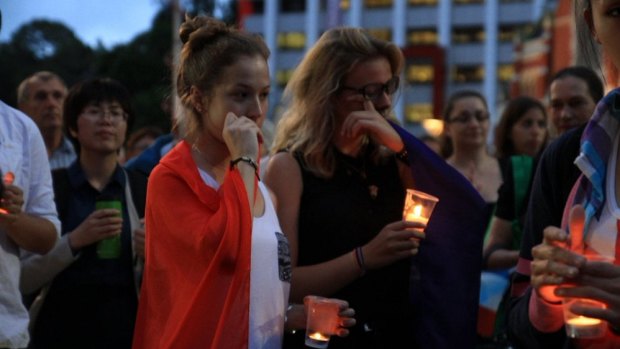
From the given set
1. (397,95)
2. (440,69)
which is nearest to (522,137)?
(397,95)

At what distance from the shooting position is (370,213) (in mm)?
3812

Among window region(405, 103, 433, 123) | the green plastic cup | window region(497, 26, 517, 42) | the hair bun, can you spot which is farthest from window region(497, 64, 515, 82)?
the hair bun

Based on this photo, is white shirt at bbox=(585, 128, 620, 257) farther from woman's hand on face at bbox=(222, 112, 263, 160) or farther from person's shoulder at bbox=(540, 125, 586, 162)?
woman's hand on face at bbox=(222, 112, 263, 160)

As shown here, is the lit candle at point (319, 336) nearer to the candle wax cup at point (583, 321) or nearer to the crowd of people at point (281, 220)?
the crowd of people at point (281, 220)

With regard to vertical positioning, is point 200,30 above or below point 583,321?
above

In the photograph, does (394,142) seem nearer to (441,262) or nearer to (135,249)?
(441,262)

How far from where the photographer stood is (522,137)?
23.8 feet

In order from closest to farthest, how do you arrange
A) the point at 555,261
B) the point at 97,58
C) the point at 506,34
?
1. the point at 555,261
2. the point at 97,58
3. the point at 506,34

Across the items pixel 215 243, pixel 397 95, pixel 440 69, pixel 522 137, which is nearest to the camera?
pixel 215 243

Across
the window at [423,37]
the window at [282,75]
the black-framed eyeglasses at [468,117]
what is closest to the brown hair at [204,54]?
the black-framed eyeglasses at [468,117]

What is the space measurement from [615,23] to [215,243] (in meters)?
1.51

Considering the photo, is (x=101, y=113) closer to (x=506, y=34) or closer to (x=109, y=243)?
(x=109, y=243)

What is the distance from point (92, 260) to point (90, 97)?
0.96 meters

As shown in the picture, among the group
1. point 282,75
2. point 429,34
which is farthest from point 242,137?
point 429,34
